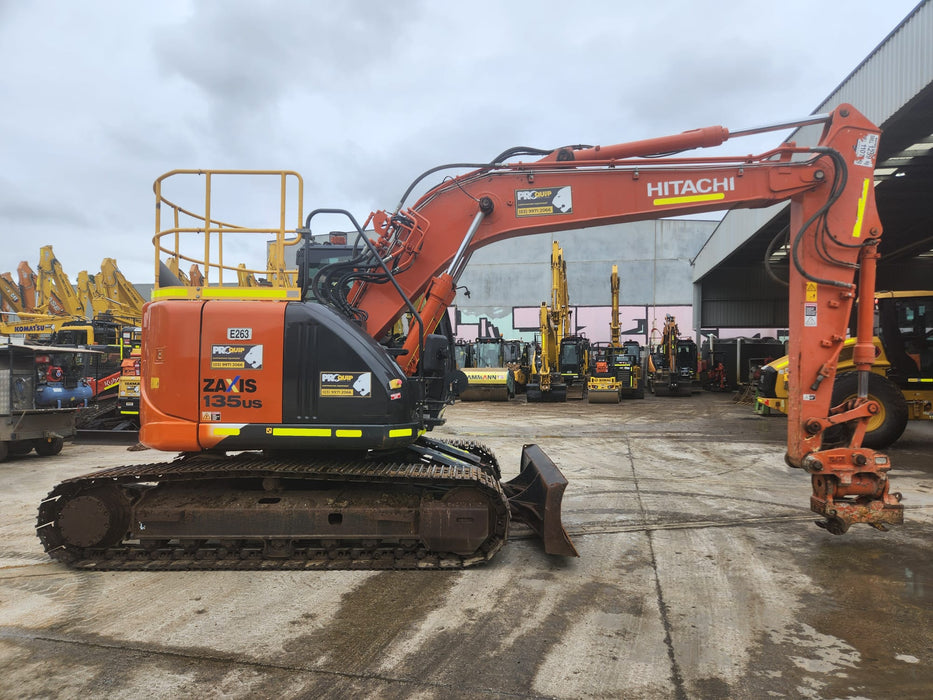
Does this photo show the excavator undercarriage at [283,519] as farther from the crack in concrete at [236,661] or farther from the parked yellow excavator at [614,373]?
the parked yellow excavator at [614,373]

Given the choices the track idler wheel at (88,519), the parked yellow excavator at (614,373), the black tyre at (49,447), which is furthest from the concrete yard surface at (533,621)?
the parked yellow excavator at (614,373)

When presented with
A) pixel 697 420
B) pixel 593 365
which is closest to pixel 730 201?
pixel 697 420

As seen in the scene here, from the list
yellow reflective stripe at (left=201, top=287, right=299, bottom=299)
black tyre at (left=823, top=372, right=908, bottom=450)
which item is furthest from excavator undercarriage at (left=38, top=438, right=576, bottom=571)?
black tyre at (left=823, top=372, right=908, bottom=450)

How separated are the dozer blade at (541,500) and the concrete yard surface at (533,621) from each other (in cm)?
23

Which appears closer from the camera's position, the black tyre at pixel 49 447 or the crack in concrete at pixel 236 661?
the crack in concrete at pixel 236 661

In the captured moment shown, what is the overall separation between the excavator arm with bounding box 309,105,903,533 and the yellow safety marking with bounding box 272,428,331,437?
0.96 meters

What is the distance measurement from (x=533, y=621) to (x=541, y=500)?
1379 mm

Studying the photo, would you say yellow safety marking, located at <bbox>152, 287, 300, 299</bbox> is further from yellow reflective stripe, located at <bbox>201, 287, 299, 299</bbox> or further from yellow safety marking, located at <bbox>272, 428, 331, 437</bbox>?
yellow safety marking, located at <bbox>272, 428, 331, 437</bbox>

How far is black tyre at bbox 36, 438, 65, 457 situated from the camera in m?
10.0

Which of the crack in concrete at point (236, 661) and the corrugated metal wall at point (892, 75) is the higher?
the corrugated metal wall at point (892, 75)

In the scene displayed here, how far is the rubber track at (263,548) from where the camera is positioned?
15.0 ft

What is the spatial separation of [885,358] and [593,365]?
12.7 metres

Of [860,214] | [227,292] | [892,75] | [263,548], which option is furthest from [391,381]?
[892,75]

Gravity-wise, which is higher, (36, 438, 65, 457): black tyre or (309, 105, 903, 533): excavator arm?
(309, 105, 903, 533): excavator arm
